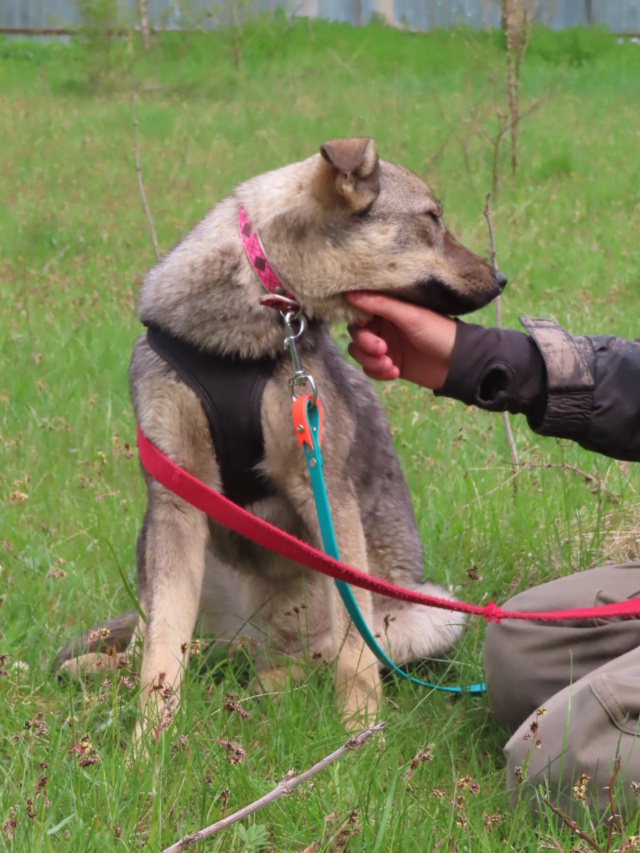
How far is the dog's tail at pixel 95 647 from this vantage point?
2.85 m

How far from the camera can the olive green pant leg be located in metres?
2.19

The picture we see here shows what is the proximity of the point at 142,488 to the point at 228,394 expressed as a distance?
162 centimetres

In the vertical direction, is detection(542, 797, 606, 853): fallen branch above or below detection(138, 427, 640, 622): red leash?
below

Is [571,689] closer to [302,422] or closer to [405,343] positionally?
[302,422]

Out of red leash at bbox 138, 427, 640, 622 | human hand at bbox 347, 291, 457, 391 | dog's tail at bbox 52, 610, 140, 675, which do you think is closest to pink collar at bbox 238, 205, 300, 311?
human hand at bbox 347, 291, 457, 391

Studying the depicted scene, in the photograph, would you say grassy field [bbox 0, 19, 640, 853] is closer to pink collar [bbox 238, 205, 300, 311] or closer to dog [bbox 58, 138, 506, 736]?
dog [bbox 58, 138, 506, 736]

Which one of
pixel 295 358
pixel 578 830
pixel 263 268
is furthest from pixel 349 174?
pixel 578 830

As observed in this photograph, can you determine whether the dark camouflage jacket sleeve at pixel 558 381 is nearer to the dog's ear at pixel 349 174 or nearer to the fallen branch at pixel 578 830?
the dog's ear at pixel 349 174

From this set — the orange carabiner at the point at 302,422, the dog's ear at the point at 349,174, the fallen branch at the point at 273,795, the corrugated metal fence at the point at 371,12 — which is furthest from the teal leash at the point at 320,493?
the corrugated metal fence at the point at 371,12

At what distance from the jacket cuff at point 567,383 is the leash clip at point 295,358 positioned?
0.57 meters

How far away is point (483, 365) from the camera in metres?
2.55

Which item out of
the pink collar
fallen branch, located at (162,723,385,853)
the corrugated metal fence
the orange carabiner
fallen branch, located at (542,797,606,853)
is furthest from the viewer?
the corrugated metal fence

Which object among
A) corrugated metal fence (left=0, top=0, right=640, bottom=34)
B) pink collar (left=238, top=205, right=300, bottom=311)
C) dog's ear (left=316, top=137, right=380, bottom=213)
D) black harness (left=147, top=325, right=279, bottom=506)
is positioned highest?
corrugated metal fence (left=0, top=0, right=640, bottom=34)

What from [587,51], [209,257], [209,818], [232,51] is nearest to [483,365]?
[209,257]
